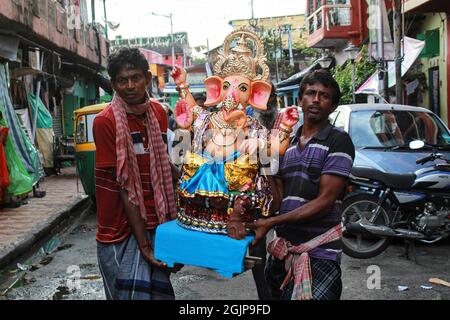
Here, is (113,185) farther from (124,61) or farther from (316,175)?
(316,175)

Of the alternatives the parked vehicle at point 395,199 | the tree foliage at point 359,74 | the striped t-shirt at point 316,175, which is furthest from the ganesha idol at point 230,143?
the tree foliage at point 359,74

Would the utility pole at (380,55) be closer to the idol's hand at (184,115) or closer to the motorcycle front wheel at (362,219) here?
the motorcycle front wheel at (362,219)

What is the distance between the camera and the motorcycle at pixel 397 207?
5.93m

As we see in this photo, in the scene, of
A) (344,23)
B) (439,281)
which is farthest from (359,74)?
(439,281)

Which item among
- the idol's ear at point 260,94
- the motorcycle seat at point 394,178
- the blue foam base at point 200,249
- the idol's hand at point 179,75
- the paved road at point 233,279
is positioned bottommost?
the paved road at point 233,279

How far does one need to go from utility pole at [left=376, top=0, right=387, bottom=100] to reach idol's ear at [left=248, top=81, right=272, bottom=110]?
9.15m

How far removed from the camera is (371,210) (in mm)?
6172

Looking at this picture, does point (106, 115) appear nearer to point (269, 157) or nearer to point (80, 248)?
point (269, 157)

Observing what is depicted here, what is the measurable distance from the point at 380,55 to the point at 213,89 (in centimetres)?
920

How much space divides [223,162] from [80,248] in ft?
15.7

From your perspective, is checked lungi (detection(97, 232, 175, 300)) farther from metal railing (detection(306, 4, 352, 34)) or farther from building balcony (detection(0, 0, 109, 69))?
metal railing (detection(306, 4, 352, 34))

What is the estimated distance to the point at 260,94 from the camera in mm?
2734

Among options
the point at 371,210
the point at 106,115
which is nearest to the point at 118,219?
the point at 106,115

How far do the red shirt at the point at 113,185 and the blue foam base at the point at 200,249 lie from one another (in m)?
0.20
